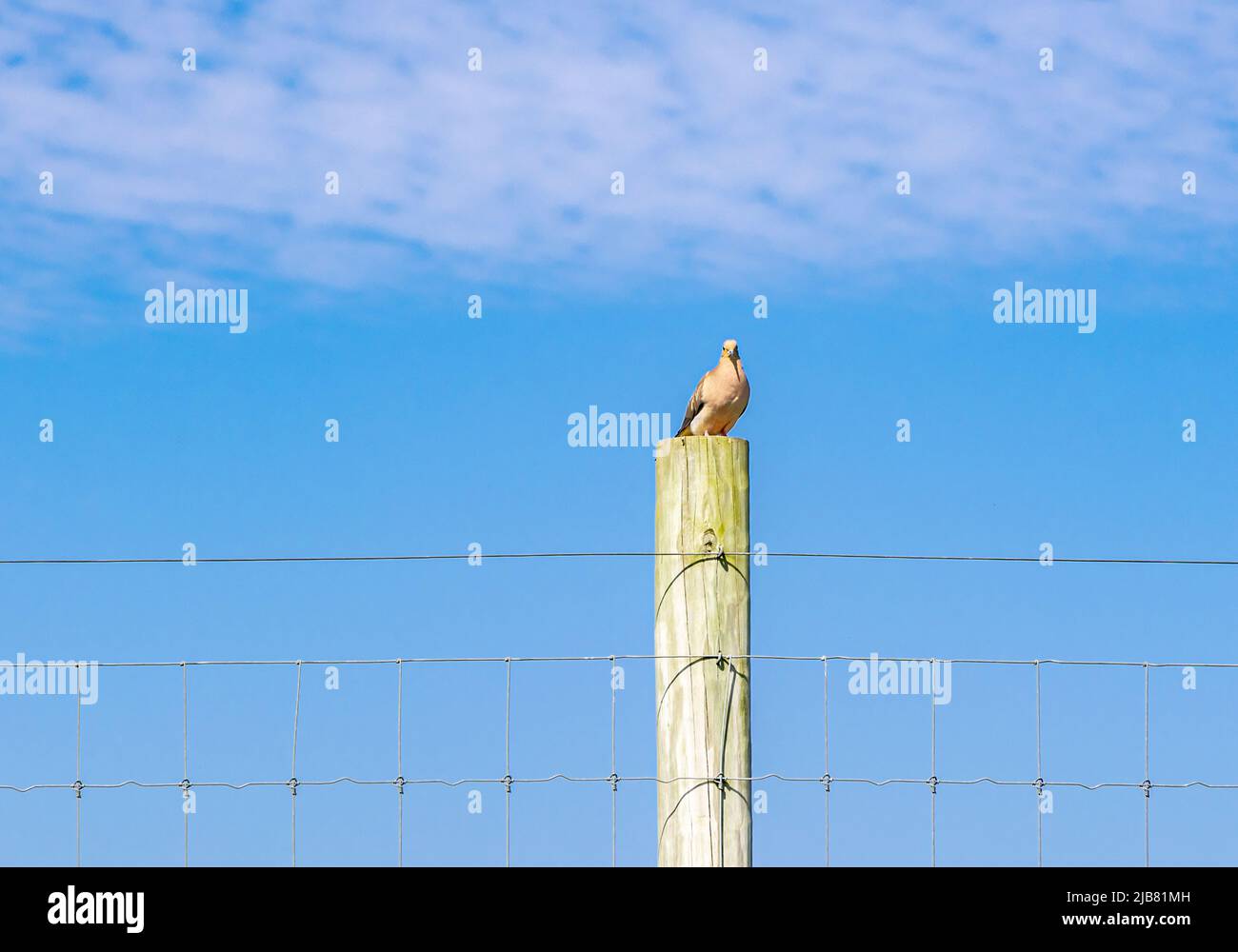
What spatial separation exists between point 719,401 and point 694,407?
0.53ft

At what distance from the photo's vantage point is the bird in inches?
305

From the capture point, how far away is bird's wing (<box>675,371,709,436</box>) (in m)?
7.80

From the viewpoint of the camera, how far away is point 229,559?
7.45 metres

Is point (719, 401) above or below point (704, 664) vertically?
above

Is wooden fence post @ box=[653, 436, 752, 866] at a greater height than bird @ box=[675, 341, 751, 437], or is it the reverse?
bird @ box=[675, 341, 751, 437]

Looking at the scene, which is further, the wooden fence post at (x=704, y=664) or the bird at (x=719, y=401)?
the bird at (x=719, y=401)

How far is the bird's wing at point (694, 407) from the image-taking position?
307 inches

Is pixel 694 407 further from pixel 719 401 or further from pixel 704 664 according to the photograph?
pixel 704 664

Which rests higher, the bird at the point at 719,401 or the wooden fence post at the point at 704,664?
the bird at the point at 719,401

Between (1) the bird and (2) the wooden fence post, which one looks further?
(1) the bird

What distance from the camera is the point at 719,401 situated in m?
7.73

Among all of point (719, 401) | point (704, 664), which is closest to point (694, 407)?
point (719, 401)
